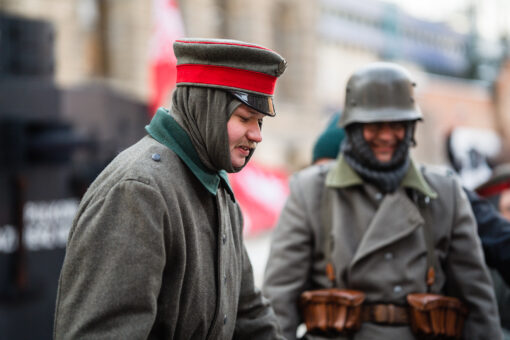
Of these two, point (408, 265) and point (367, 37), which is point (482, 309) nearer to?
point (408, 265)

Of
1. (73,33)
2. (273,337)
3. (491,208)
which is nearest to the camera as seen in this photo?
(273,337)

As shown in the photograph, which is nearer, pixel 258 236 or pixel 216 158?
pixel 216 158

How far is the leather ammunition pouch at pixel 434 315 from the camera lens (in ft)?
9.78

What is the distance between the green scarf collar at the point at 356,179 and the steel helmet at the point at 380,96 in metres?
0.23

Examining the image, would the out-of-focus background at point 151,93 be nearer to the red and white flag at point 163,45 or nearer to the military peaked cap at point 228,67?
the red and white flag at point 163,45

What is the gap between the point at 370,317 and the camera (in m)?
3.07

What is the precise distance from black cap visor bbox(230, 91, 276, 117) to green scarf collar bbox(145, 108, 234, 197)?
0.69ft

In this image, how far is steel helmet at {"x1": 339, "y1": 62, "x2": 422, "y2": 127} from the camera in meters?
3.23

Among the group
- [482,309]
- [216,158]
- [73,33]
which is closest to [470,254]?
[482,309]

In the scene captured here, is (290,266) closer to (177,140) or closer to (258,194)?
(177,140)

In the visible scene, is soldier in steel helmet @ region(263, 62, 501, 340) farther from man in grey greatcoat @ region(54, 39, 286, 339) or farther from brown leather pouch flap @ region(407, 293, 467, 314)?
man in grey greatcoat @ region(54, 39, 286, 339)

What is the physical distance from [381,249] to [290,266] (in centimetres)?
45

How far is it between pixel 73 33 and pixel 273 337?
12016mm

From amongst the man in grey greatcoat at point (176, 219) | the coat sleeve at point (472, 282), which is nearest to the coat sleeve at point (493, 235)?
the coat sleeve at point (472, 282)
